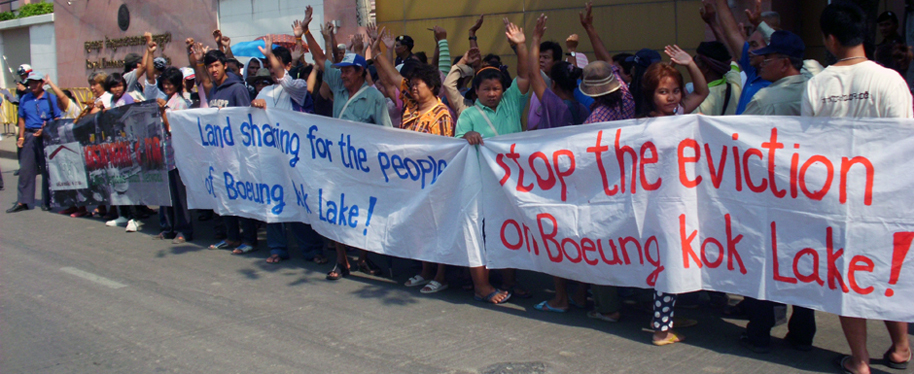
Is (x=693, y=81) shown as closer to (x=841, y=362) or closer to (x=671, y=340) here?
(x=671, y=340)

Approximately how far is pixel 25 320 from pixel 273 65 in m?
2.79

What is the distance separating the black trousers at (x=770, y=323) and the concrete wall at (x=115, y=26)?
1560 centimetres

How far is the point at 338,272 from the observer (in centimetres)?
624

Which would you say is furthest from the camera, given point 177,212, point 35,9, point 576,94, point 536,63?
point 35,9

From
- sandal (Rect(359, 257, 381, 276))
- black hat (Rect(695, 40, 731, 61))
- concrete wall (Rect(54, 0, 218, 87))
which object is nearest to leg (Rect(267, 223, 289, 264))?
sandal (Rect(359, 257, 381, 276))

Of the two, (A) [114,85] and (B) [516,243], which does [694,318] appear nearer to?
(B) [516,243]

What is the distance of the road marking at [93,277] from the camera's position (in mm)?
6090

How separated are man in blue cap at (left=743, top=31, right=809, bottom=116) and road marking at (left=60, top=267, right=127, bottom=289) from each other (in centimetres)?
495

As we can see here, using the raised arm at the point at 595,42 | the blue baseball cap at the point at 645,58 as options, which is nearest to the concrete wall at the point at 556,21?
the raised arm at the point at 595,42

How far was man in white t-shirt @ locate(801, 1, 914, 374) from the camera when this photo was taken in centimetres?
375

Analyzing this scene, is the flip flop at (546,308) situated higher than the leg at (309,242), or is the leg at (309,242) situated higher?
the leg at (309,242)

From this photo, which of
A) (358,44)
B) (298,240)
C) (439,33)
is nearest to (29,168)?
(298,240)

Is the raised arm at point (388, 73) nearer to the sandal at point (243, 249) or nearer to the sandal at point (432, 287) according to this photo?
the sandal at point (432, 287)

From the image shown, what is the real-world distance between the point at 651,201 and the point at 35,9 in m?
24.3
